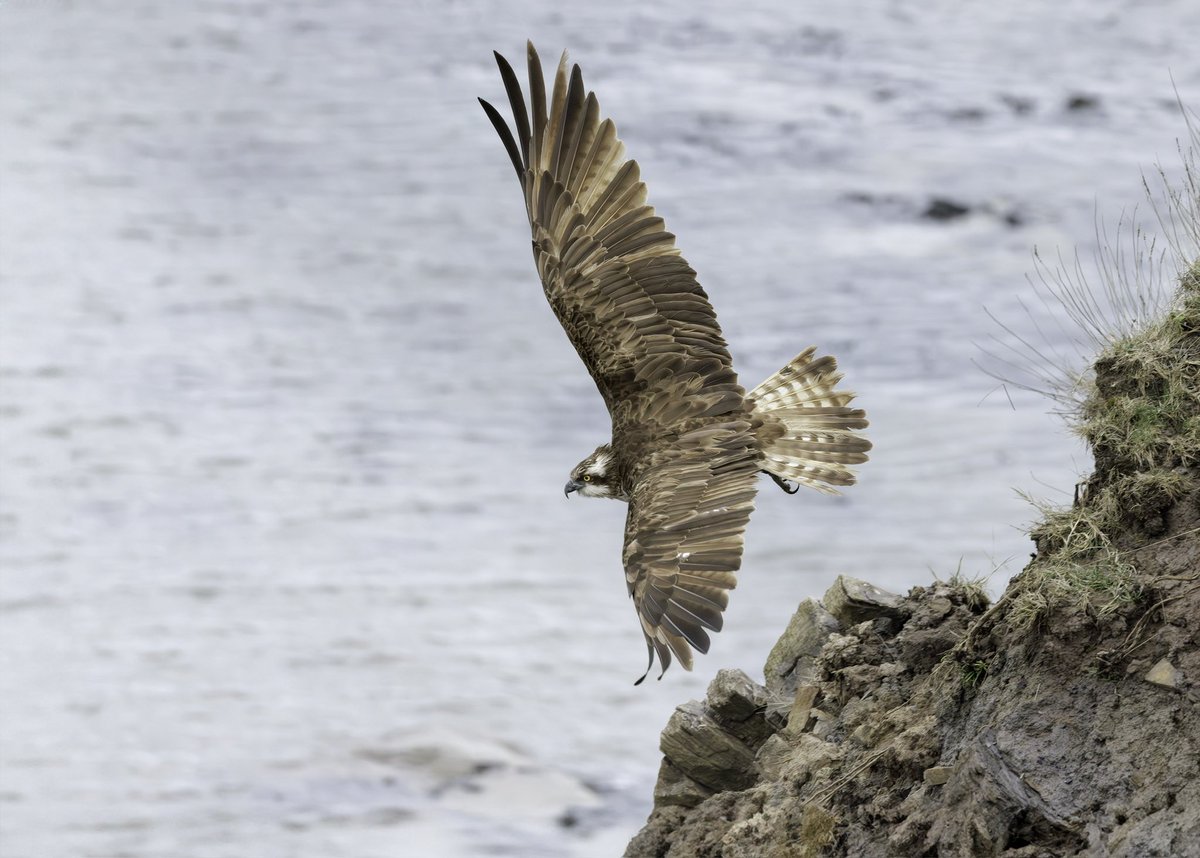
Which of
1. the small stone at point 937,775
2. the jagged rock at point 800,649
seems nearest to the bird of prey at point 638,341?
the jagged rock at point 800,649

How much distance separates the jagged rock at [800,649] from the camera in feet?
28.0

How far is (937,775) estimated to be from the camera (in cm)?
668

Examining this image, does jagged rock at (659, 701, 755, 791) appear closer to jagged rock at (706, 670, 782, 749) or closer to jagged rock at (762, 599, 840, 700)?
jagged rock at (706, 670, 782, 749)

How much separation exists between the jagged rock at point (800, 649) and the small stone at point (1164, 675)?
93.7 inches

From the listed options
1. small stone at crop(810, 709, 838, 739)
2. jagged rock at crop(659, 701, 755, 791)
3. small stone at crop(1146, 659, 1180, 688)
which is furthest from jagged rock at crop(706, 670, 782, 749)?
small stone at crop(1146, 659, 1180, 688)

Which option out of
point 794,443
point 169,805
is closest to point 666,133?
point 169,805

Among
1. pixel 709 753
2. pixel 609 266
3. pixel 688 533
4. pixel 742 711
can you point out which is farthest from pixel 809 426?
pixel 709 753

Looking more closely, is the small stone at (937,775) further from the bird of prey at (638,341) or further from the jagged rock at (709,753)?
the bird of prey at (638,341)

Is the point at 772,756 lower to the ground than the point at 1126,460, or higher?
lower

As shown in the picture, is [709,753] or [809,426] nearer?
[709,753]

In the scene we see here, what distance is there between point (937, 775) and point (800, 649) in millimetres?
1954

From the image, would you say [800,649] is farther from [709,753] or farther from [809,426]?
[809,426]

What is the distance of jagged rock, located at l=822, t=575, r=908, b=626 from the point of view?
27.1ft

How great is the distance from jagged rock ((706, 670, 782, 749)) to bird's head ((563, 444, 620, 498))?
88.1 inches
